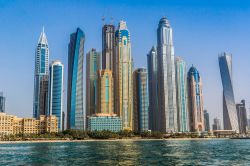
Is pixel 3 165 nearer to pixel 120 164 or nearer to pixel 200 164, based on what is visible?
pixel 120 164

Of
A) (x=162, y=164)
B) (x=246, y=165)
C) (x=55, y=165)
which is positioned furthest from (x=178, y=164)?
(x=55, y=165)

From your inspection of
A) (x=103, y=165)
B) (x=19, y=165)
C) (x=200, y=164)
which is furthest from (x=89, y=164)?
(x=200, y=164)

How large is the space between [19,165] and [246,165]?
150 ft

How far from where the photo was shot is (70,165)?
67.4 meters

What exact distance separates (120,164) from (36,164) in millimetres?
17883

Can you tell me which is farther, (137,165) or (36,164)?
(36,164)

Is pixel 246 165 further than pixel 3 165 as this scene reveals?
No

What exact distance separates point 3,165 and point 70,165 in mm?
14557

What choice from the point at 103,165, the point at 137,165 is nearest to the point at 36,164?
the point at 103,165

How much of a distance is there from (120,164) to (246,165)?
2474 cm

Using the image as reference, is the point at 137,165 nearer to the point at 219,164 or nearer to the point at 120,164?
the point at 120,164

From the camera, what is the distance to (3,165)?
228 ft

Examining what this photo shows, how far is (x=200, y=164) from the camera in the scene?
67.3 m

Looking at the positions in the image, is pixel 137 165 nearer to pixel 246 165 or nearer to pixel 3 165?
pixel 246 165
